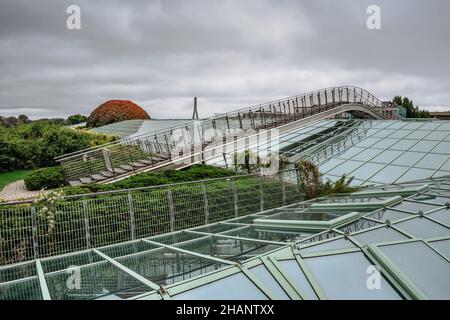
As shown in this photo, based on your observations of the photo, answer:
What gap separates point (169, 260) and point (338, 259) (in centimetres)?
237

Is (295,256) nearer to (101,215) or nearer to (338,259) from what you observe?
(338,259)

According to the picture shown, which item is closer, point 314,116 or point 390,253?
point 390,253

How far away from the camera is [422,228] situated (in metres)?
6.09

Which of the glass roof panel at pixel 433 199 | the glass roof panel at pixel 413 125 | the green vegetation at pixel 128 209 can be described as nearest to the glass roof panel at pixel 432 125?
the glass roof panel at pixel 413 125

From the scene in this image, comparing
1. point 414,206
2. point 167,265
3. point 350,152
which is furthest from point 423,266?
point 350,152

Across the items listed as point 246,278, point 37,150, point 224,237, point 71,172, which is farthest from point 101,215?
point 37,150

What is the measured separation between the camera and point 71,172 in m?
16.6

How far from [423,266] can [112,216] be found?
6.40m

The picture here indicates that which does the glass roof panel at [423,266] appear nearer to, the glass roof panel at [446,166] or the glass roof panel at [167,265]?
the glass roof panel at [167,265]

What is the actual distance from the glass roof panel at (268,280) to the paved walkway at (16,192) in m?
12.6

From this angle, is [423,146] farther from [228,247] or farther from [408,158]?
[228,247]

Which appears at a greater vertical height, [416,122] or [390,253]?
[416,122]

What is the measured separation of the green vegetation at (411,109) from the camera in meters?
46.8
